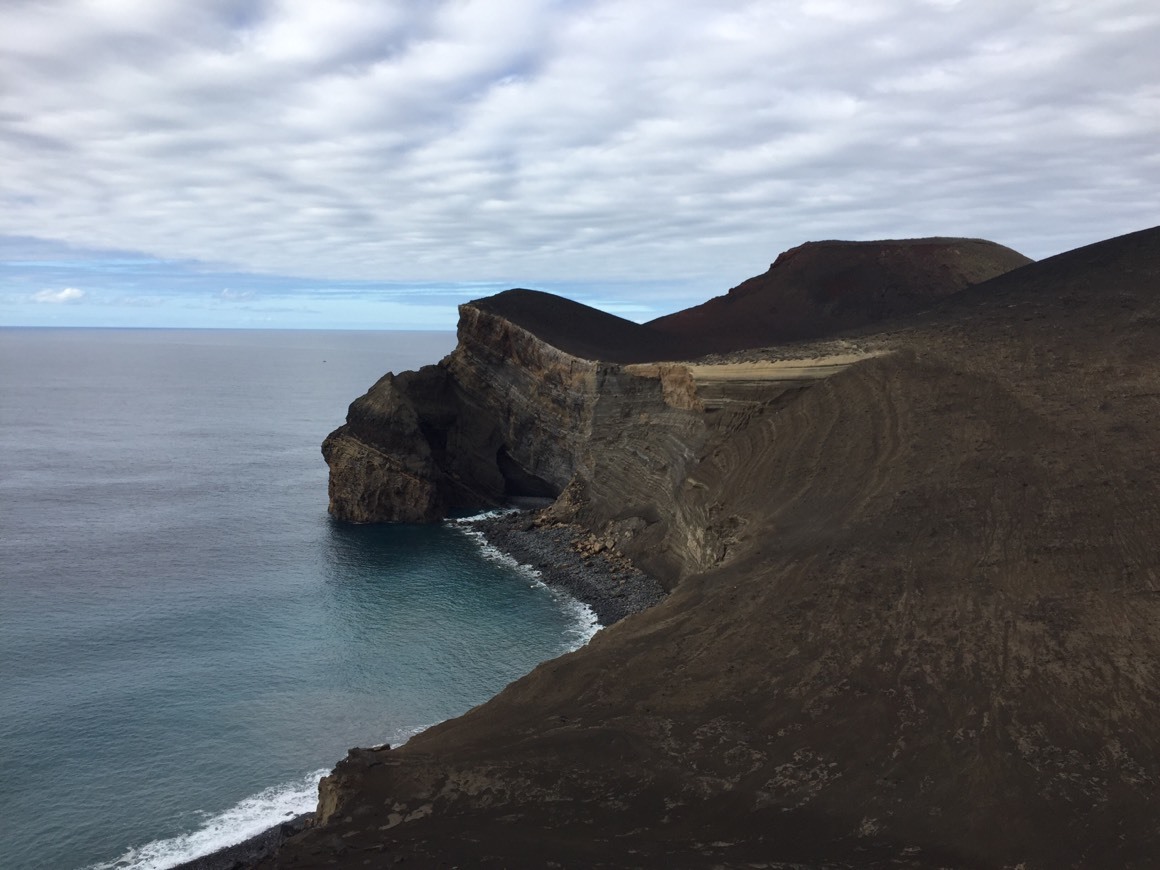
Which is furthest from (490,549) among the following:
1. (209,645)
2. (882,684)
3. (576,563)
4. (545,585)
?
(882,684)

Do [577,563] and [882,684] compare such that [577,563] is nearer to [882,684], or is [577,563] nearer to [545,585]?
[545,585]

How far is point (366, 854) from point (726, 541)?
21697 mm

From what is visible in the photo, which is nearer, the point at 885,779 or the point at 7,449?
the point at 885,779

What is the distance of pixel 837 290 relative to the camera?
71438mm

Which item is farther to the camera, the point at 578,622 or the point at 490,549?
the point at 490,549

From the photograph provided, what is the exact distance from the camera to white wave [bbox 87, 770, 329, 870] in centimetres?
2436

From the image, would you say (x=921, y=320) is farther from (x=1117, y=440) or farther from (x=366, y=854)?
(x=366, y=854)

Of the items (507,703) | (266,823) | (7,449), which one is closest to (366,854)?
(507,703)

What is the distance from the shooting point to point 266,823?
1021 inches

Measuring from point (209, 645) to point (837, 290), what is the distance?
5420 centimetres

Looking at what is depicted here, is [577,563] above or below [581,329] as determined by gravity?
below

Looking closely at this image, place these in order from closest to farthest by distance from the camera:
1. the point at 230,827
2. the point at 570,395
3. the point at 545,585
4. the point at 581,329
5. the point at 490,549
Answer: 1. the point at 230,827
2. the point at 545,585
3. the point at 490,549
4. the point at 570,395
5. the point at 581,329

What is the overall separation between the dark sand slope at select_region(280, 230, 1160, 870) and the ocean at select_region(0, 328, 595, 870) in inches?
359

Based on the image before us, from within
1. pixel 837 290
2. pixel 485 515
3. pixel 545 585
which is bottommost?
pixel 545 585
